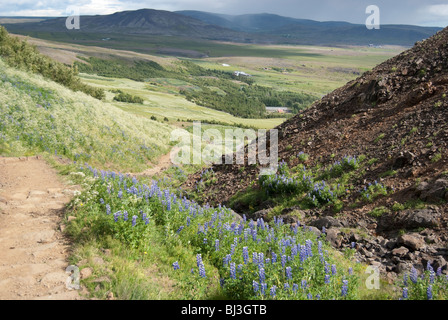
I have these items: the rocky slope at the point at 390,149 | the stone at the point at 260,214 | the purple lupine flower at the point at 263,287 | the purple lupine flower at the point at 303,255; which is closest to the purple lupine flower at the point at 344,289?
the purple lupine flower at the point at 303,255

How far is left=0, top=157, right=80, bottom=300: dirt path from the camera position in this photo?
196 inches

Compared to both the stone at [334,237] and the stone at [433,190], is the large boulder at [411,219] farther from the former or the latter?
the stone at [334,237]

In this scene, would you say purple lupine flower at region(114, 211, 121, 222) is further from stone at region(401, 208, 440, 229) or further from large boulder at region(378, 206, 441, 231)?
stone at region(401, 208, 440, 229)

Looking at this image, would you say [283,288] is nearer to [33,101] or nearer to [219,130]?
[33,101]

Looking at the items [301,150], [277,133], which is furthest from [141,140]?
[301,150]

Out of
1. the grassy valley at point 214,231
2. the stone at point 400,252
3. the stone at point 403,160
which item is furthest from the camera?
the stone at point 403,160

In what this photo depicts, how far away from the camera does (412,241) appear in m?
7.65

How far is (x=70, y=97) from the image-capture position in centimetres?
2453

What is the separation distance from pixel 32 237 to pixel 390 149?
1097cm

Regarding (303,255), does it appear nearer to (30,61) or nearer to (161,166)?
(161,166)

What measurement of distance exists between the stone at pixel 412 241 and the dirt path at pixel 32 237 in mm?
6636

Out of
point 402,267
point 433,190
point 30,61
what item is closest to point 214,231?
point 402,267

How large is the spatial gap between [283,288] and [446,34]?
738 inches

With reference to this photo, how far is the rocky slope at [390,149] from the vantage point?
8.07 meters
